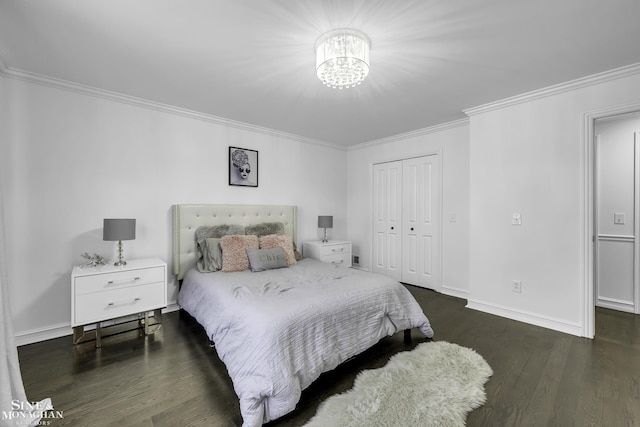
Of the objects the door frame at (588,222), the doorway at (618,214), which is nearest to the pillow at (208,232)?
the door frame at (588,222)

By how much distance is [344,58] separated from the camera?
1.85 meters

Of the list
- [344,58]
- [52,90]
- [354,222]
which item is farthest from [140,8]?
[354,222]

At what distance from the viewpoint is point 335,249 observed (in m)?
4.40

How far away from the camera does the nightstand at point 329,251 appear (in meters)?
4.24

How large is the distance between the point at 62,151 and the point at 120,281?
1376 millimetres

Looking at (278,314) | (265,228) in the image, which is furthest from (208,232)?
(278,314)

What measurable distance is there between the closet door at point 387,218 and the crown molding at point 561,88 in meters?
1.50

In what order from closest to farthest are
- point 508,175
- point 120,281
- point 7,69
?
point 7,69
point 120,281
point 508,175

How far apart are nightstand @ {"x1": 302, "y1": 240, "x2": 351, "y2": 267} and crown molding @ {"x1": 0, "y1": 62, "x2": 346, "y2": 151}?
1741mm

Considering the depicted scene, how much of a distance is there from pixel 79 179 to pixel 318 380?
290cm

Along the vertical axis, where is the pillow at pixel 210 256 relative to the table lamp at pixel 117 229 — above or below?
below

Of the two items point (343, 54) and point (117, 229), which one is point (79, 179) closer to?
point (117, 229)

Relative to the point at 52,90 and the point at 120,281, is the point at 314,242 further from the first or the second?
the point at 52,90

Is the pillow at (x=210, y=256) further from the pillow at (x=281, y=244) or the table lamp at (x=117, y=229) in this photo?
the table lamp at (x=117, y=229)
